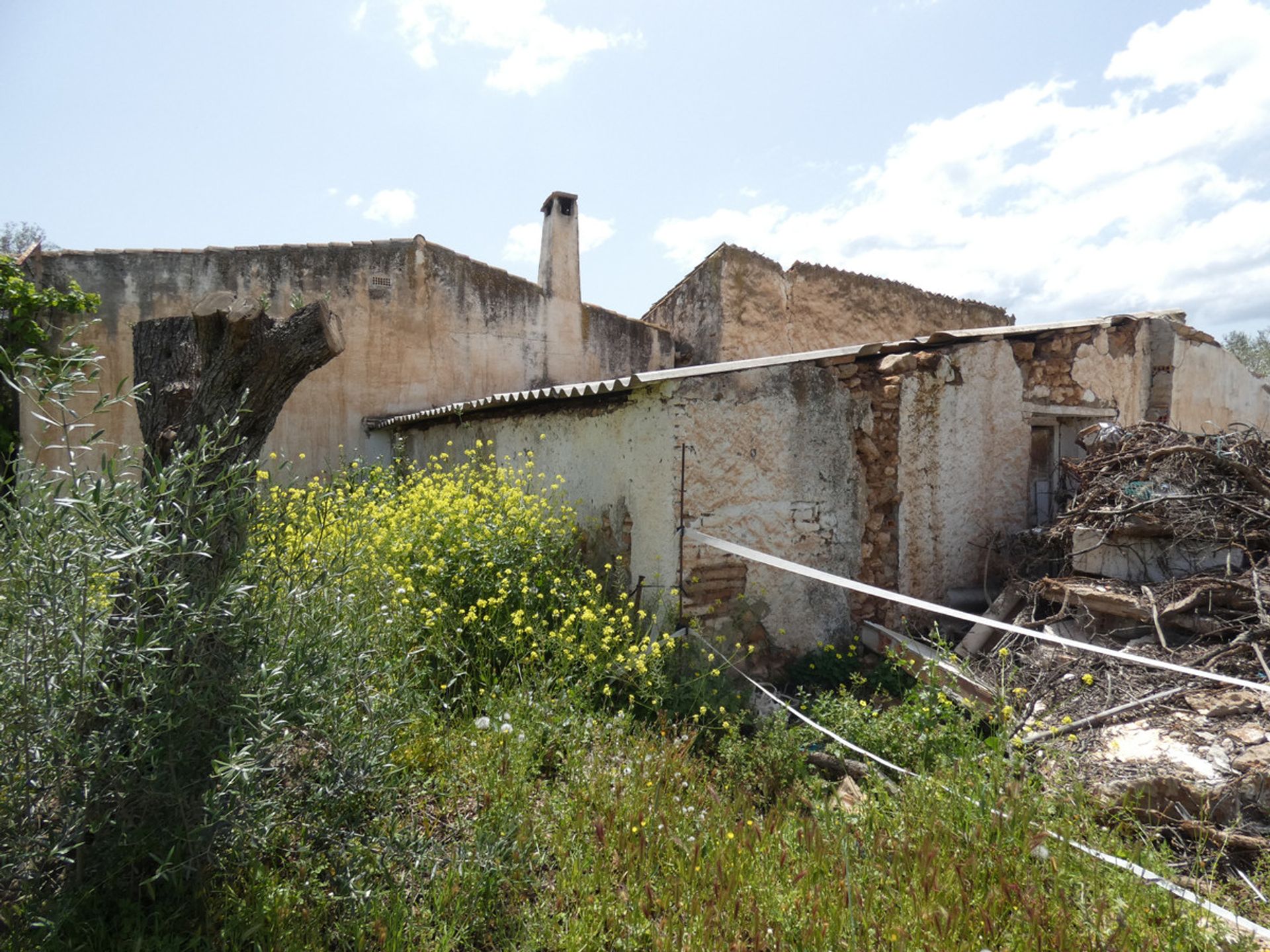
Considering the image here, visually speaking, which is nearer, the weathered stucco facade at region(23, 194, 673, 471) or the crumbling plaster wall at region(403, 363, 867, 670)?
the crumbling plaster wall at region(403, 363, 867, 670)

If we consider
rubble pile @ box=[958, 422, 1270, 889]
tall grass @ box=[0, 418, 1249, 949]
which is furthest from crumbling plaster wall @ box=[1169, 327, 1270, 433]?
tall grass @ box=[0, 418, 1249, 949]

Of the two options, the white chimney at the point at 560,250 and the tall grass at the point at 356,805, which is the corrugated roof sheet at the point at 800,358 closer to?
the tall grass at the point at 356,805

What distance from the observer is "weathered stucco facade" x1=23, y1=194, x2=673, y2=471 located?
884 centimetres

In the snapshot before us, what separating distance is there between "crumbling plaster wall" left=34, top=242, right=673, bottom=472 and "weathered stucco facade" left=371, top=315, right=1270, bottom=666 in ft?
13.4

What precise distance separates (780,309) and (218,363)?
9.91 m

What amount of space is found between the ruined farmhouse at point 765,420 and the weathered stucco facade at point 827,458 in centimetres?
2

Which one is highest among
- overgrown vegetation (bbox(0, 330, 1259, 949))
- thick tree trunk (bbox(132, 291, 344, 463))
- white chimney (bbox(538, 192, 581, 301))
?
white chimney (bbox(538, 192, 581, 301))

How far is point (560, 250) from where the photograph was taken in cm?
1129

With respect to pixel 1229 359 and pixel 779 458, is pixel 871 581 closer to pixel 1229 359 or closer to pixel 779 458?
pixel 779 458

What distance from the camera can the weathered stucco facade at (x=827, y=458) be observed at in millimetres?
5047

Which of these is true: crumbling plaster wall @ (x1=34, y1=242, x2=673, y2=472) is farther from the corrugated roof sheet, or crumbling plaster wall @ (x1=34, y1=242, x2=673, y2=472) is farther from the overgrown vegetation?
the overgrown vegetation

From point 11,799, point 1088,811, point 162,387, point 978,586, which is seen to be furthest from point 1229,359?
point 11,799

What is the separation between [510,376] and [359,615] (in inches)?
309

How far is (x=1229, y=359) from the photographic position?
28.7ft
